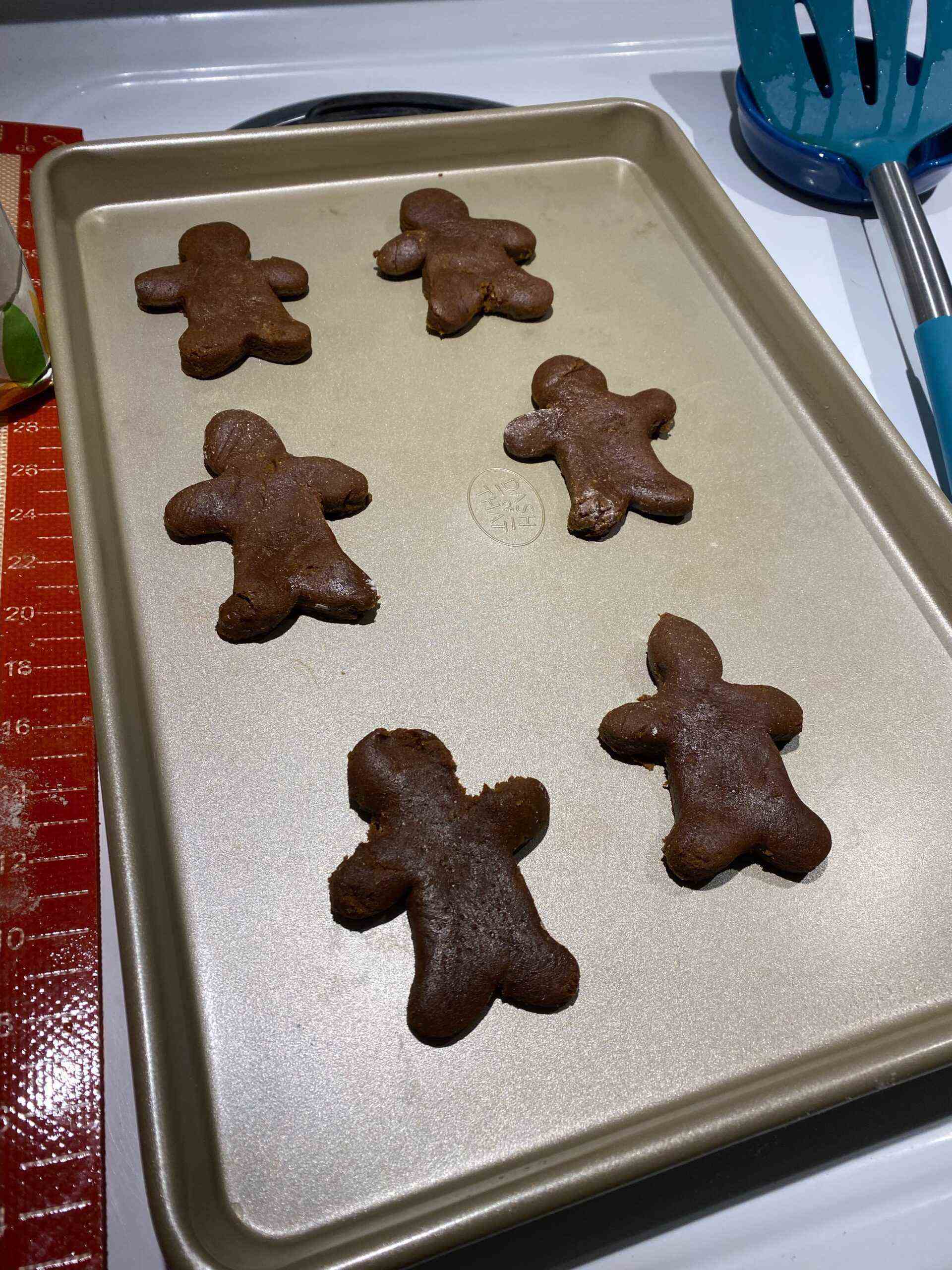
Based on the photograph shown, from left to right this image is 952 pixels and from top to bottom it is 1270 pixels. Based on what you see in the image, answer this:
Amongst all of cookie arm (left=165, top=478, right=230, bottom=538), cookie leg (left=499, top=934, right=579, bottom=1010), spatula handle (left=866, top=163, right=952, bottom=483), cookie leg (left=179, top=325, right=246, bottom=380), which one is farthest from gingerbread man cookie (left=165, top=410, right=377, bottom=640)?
spatula handle (left=866, top=163, right=952, bottom=483)

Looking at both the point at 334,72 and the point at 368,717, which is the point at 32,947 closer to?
the point at 368,717

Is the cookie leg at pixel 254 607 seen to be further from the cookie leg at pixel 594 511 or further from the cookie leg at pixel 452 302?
the cookie leg at pixel 452 302

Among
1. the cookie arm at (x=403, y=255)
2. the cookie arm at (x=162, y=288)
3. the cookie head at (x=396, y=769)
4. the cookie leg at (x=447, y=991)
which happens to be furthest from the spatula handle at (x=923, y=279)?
the cookie arm at (x=162, y=288)

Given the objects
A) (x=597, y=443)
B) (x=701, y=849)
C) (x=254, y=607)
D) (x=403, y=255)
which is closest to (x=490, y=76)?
(x=403, y=255)

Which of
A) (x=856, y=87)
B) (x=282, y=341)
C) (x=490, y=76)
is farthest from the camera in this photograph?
(x=490, y=76)

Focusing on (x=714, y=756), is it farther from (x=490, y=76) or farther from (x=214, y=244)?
(x=490, y=76)
